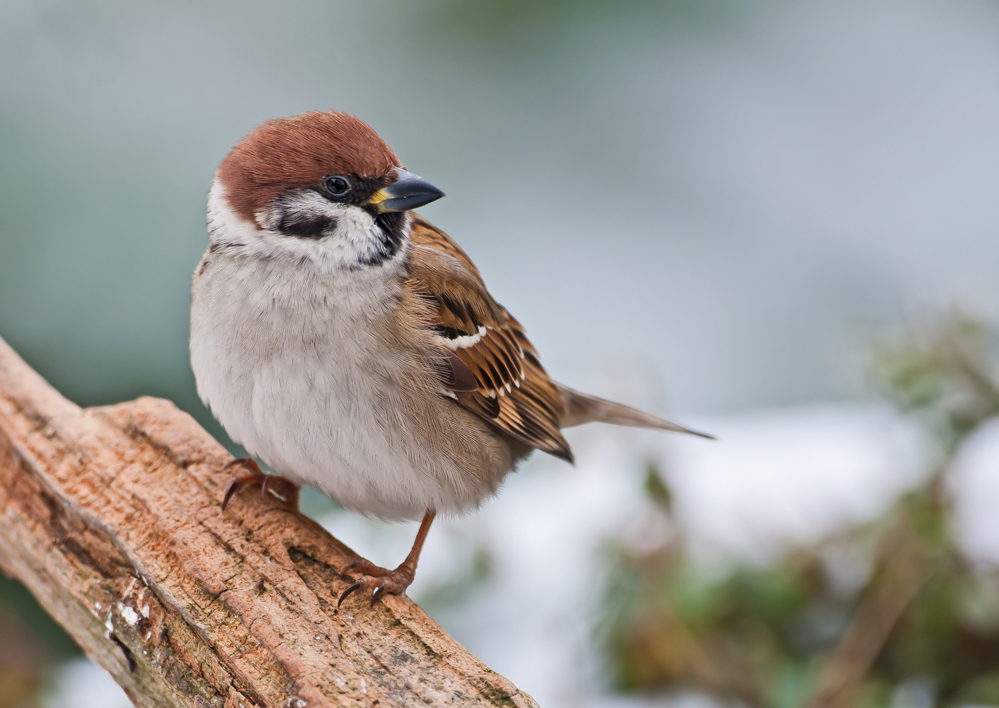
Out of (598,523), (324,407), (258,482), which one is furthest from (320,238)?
(598,523)

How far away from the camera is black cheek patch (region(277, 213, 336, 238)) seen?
1.56 meters

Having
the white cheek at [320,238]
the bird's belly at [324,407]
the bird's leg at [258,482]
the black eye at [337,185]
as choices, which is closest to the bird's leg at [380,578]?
the bird's belly at [324,407]

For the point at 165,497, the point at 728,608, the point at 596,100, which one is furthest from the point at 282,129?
the point at 596,100

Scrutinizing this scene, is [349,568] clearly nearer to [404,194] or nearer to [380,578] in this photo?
[380,578]

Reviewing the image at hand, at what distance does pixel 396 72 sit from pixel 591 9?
0.77 m

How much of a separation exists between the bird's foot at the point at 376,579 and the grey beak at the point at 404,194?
57cm

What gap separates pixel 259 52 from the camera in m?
3.17

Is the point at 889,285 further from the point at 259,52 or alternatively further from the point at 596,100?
the point at 259,52

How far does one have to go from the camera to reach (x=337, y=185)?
5.05 ft

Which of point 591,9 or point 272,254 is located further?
point 591,9

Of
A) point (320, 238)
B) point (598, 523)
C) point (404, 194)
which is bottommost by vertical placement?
point (598, 523)

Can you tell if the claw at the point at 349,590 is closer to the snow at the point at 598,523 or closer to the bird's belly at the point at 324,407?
the bird's belly at the point at 324,407

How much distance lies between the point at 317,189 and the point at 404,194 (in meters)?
0.14

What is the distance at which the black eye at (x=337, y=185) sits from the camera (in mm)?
1532
